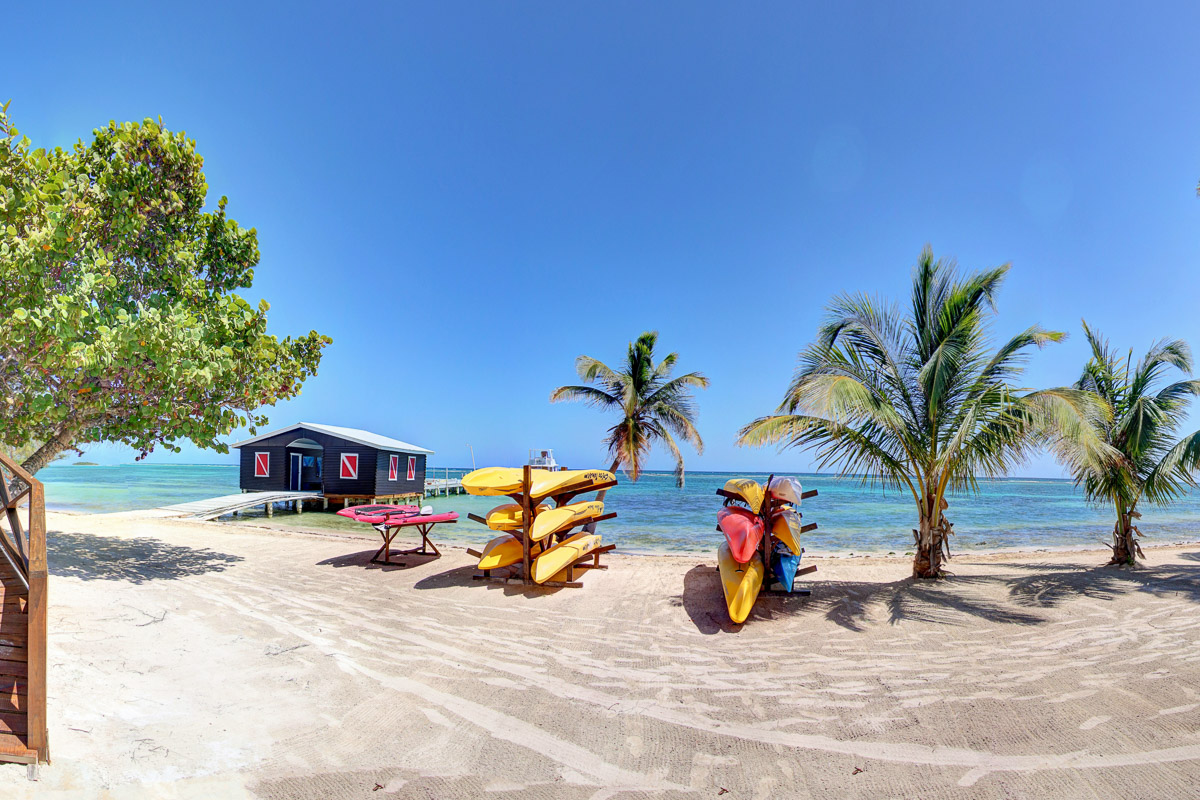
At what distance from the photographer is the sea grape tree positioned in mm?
7465

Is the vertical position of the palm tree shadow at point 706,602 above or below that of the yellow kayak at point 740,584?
Result: below

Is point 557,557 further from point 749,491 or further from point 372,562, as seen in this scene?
point 372,562

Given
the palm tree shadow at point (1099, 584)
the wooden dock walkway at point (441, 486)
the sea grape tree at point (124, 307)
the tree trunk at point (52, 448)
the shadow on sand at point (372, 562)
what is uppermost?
the sea grape tree at point (124, 307)

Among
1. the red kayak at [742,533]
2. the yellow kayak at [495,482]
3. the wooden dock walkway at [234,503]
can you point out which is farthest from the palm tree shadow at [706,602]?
the wooden dock walkway at [234,503]

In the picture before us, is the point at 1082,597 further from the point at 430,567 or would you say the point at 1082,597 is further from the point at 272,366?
the point at 272,366

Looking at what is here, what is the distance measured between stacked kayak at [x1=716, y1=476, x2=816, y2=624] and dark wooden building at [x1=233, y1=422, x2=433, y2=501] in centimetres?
2296

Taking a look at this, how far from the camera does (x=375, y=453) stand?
26.8 m

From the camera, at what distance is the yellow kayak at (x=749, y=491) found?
7.82 m

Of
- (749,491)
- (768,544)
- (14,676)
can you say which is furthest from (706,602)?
(14,676)

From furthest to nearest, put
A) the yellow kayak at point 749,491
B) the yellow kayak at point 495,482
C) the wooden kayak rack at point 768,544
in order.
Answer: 1. the yellow kayak at point 495,482
2. the yellow kayak at point 749,491
3. the wooden kayak rack at point 768,544

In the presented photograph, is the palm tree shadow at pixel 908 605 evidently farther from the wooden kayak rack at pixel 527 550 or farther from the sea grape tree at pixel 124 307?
the sea grape tree at pixel 124 307

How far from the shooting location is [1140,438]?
8719 mm

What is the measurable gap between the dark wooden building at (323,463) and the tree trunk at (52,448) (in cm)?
1701

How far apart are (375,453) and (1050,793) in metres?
27.8
